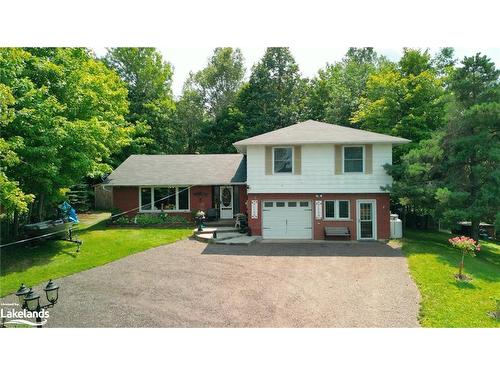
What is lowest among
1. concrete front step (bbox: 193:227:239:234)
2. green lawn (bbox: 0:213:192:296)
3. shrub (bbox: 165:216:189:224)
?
green lawn (bbox: 0:213:192:296)

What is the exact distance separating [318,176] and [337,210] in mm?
1962

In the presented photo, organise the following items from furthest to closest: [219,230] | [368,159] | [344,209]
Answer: [219,230]
[344,209]
[368,159]

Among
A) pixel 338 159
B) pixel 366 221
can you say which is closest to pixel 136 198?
pixel 338 159

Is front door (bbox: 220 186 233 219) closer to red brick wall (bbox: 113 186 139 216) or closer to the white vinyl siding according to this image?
the white vinyl siding

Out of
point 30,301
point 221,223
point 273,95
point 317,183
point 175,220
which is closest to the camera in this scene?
point 30,301

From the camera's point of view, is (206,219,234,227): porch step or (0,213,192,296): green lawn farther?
(206,219,234,227): porch step

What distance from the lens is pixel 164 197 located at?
21297mm

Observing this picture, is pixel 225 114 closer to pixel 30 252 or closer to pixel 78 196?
pixel 78 196

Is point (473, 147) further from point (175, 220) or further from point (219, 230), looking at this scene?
point (175, 220)

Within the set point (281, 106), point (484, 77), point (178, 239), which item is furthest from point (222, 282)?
point (281, 106)

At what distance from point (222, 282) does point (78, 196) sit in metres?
20.5

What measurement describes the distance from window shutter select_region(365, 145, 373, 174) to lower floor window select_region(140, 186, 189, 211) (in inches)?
429

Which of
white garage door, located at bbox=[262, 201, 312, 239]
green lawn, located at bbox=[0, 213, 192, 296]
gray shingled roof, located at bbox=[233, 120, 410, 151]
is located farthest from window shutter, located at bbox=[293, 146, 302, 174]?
green lawn, located at bbox=[0, 213, 192, 296]

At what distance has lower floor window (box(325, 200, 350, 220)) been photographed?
54.5ft
